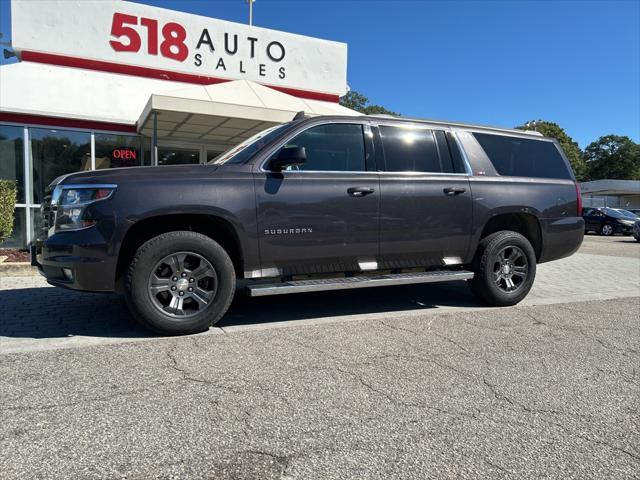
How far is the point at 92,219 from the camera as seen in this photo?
13.4ft

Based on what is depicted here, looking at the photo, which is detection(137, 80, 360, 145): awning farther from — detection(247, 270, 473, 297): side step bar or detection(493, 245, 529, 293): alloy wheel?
detection(493, 245, 529, 293): alloy wheel

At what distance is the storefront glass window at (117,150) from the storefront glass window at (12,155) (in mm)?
1584

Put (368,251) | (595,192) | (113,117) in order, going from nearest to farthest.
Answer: (368,251)
(113,117)
(595,192)

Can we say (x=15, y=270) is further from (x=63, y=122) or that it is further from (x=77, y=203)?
(x=63, y=122)

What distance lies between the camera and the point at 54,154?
11.3 metres

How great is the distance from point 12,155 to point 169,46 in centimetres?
478

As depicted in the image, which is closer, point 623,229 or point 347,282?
point 347,282

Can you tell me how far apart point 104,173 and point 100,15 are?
10.0m

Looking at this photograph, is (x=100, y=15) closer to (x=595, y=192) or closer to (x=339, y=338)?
(x=339, y=338)

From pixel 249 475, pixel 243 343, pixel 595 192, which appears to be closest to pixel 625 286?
pixel 243 343

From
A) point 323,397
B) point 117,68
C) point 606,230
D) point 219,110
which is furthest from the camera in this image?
point 606,230

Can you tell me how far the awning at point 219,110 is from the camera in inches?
363

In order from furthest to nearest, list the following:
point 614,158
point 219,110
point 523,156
A: point 614,158
point 219,110
point 523,156

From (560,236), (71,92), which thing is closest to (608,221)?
(560,236)
